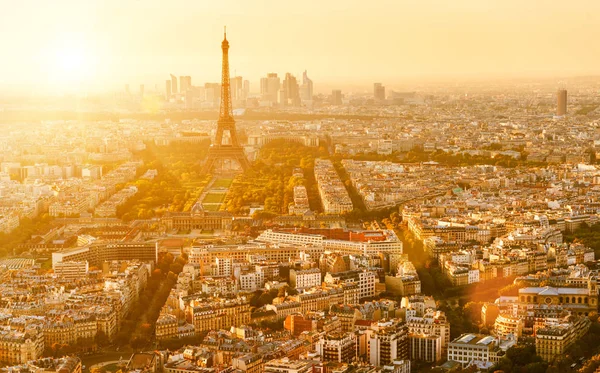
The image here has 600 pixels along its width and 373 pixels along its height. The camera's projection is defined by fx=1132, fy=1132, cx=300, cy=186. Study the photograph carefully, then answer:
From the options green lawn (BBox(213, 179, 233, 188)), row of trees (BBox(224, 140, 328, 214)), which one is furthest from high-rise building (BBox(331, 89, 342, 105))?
green lawn (BBox(213, 179, 233, 188))

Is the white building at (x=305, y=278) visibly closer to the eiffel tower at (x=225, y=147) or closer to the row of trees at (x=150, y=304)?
the row of trees at (x=150, y=304)

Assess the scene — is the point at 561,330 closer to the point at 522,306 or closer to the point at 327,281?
the point at 522,306

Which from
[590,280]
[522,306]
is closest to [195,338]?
[522,306]

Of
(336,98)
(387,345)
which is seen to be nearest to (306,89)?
(336,98)

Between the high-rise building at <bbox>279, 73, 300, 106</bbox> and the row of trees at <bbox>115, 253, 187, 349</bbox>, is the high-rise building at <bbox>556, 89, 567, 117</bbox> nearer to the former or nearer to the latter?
the high-rise building at <bbox>279, 73, 300, 106</bbox>

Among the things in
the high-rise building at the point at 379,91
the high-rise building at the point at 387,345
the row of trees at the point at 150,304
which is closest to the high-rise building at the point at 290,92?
the high-rise building at the point at 379,91

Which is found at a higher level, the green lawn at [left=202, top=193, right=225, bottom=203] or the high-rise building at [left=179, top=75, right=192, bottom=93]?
the high-rise building at [left=179, top=75, right=192, bottom=93]
